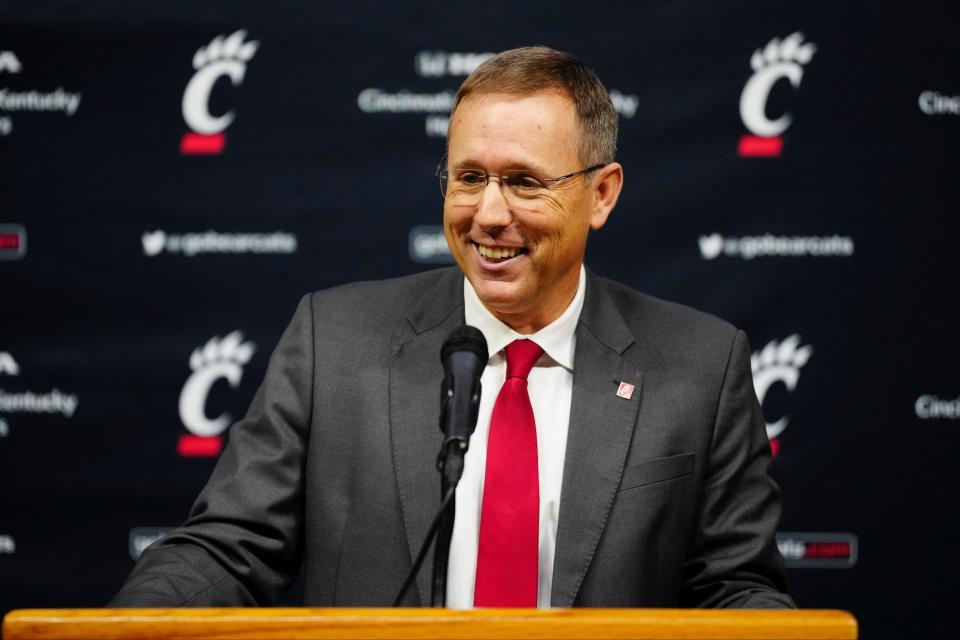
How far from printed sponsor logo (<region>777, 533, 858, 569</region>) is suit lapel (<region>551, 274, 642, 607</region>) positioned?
1468mm

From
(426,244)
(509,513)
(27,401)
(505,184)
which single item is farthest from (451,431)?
(27,401)

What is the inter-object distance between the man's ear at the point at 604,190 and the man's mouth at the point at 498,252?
21cm

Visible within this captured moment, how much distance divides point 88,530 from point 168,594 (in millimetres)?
1848

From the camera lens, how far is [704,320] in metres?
2.13

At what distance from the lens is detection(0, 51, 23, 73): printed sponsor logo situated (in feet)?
10.6

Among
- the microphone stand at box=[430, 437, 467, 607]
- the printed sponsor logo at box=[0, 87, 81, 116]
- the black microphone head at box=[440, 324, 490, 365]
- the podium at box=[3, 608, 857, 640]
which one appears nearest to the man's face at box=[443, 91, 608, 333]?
the black microphone head at box=[440, 324, 490, 365]

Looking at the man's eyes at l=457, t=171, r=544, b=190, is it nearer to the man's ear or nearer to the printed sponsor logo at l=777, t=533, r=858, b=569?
the man's ear

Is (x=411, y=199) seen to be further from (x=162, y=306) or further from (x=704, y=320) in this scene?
(x=704, y=320)

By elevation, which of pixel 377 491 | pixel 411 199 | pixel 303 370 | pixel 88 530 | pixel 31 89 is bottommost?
pixel 88 530

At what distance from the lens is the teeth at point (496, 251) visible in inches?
74.8

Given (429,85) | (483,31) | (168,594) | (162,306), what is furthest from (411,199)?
(168,594)

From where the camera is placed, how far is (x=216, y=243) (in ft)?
10.6

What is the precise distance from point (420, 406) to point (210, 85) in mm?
1708

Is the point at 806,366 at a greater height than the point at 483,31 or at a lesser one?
lesser
